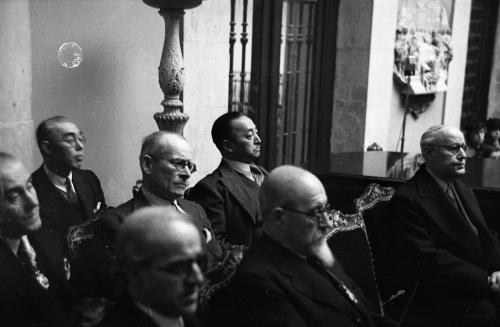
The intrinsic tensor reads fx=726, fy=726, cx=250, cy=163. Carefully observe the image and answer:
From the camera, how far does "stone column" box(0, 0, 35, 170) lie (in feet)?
11.8

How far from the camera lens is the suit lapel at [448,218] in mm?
→ 3834

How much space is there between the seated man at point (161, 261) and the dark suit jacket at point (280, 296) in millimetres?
660

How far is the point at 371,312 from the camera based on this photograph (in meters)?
3.02

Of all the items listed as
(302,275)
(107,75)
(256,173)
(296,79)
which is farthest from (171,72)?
(296,79)

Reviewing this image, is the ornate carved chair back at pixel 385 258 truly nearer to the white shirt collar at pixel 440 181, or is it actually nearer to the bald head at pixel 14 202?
the white shirt collar at pixel 440 181

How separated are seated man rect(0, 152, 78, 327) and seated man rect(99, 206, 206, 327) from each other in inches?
20.3

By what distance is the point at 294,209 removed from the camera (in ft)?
8.68

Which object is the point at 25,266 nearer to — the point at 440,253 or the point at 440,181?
the point at 440,253

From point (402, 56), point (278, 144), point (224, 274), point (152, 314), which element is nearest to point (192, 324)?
point (152, 314)

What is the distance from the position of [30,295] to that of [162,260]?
67 cm

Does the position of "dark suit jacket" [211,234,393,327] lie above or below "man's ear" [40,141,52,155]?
below

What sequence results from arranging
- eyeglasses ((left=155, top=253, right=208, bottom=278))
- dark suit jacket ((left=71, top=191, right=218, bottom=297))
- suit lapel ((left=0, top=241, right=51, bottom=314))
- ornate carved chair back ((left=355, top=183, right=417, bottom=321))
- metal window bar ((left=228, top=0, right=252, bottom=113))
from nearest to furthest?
1. eyeglasses ((left=155, top=253, right=208, bottom=278))
2. suit lapel ((left=0, top=241, right=51, bottom=314))
3. dark suit jacket ((left=71, top=191, right=218, bottom=297))
4. ornate carved chair back ((left=355, top=183, right=417, bottom=321))
5. metal window bar ((left=228, top=0, right=252, bottom=113))

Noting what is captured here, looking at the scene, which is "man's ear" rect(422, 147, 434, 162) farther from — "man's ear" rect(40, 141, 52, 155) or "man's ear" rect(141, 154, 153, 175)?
"man's ear" rect(40, 141, 52, 155)

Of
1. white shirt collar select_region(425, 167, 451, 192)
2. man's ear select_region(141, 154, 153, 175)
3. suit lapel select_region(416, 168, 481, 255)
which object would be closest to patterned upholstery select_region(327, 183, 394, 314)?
suit lapel select_region(416, 168, 481, 255)
